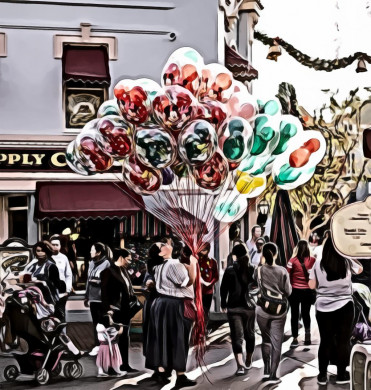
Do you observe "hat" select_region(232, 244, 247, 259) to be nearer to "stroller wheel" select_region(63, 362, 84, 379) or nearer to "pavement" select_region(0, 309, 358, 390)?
"pavement" select_region(0, 309, 358, 390)

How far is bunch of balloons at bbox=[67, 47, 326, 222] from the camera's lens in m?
8.41

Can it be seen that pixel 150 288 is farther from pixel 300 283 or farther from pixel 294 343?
pixel 294 343

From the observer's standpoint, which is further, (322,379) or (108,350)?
(108,350)

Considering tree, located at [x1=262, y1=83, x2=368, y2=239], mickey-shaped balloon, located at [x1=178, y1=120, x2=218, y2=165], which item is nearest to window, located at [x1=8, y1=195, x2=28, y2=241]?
mickey-shaped balloon, located at [x1=178, y1=120, x2=218, y2=165]

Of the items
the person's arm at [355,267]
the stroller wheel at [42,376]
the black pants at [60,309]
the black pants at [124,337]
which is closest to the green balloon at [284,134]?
the person's arm at [355,267]

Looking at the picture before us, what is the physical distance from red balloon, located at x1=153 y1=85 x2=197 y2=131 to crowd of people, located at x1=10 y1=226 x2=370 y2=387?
1.48 meters

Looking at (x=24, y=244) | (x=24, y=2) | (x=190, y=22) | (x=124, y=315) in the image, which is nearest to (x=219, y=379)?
(x=124, y=315)

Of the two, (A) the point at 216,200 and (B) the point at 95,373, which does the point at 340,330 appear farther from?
(B) the point at 95,373

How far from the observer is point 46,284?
880 centimetres

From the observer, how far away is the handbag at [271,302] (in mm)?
8641

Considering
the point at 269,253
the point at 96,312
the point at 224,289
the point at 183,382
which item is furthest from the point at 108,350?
the point at 269,253

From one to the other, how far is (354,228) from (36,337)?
3701 millimetres

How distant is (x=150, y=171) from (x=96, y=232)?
2758 mm

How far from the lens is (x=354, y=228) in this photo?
858 cm
